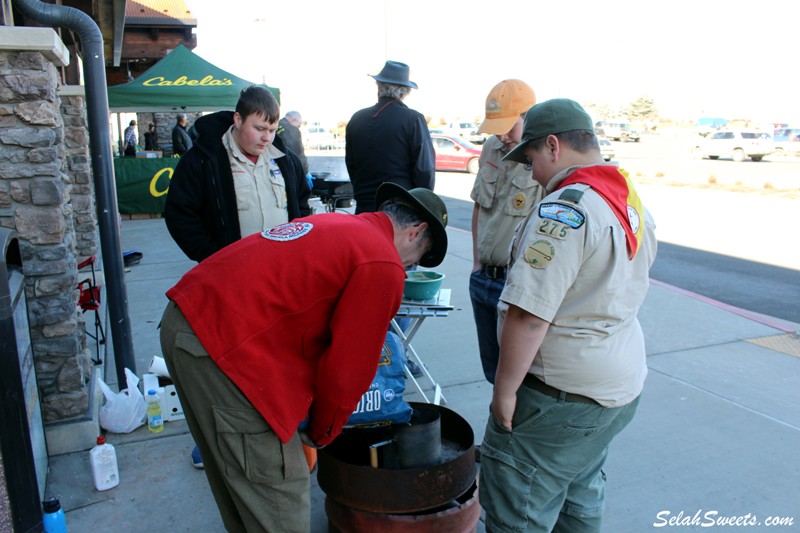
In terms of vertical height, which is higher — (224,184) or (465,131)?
(224,184)

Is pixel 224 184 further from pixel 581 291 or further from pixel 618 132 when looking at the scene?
pixel 618 132

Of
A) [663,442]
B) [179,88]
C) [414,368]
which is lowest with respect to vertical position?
[663,442]

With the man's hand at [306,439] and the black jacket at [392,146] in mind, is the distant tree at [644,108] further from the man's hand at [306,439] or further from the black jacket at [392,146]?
the man's hand at [306,439]

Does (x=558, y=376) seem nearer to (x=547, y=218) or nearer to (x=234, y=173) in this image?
(x=547, y=218)

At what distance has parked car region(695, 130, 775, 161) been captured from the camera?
30.0 meters

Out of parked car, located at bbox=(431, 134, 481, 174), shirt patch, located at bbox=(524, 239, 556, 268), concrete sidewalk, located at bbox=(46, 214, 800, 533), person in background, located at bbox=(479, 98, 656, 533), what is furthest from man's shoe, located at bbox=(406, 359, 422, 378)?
parked car, located at bbox=(431, 134, 481, 174)

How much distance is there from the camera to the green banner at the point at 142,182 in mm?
11484

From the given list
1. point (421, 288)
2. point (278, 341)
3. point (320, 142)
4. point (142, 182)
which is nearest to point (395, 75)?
point (421, 288)

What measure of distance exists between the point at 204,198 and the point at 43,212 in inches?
33.6

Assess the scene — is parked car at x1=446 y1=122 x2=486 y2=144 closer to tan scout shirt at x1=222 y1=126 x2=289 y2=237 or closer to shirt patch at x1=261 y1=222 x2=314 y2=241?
→ tan scout shirt at x1=222 y1=126 x2=289 y2=237

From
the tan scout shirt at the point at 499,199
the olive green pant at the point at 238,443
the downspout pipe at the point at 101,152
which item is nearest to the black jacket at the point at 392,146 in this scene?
the tan scout shirt at the point at 499,199

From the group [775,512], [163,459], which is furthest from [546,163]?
Answer: [163,459]

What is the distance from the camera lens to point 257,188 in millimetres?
3223

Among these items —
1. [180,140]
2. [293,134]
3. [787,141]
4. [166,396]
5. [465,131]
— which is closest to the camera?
[166,396]
